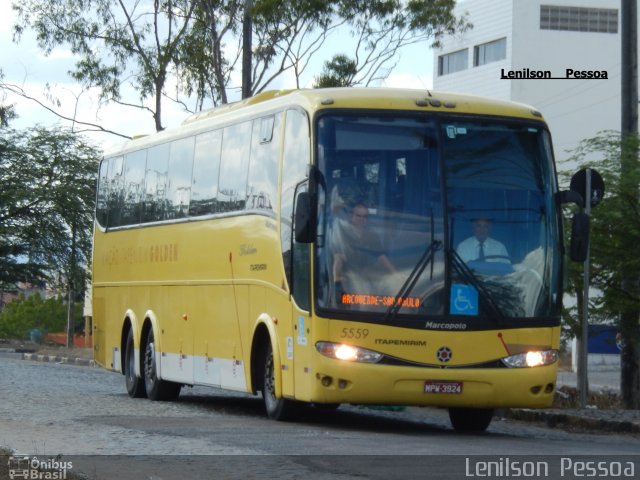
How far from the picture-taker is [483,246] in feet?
50.9

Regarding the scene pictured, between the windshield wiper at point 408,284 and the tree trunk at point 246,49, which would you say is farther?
the tree trunk at point 246,49

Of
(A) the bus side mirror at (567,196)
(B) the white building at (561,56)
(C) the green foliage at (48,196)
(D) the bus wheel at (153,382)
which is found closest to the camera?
(A) the bus side mirror at (567,196)

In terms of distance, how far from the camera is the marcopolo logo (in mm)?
9859

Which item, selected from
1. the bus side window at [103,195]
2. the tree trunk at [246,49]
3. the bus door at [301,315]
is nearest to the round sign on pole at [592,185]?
the bus door at [301,315]

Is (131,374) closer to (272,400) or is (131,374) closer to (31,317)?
(272,400)

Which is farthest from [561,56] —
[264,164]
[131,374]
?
[264,164]

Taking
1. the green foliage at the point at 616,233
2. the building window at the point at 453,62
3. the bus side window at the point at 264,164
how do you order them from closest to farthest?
the bus side window at the point at 264,164 < the green foliage at the point at 616,233 < the building window at the point at 453,62

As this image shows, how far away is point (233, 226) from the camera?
727 inches

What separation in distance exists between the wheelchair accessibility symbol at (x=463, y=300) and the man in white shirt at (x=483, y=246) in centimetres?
31

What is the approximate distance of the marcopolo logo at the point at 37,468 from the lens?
32.3ft

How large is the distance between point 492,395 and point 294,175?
3.11 m

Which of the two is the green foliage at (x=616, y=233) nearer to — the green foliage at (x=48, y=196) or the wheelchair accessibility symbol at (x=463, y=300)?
the wheelchair accessibility symbol at (x=463, y=300)

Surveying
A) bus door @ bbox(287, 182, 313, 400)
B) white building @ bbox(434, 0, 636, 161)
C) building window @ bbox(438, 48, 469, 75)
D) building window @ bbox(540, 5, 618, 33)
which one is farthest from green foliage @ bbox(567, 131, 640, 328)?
building window @ bbox(438, 48, 469, 75)

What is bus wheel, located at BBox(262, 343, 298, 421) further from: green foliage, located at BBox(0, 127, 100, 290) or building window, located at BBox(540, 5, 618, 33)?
building window, located at BBox(540, 5, 618, 33)
